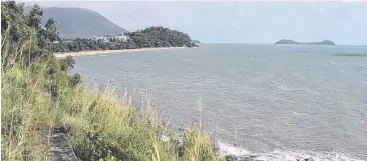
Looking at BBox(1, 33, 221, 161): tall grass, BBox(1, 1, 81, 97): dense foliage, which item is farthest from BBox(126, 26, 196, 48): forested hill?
BBox(1, 33, 221, 161): tall grass

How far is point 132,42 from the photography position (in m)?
118

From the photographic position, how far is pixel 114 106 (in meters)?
8.23

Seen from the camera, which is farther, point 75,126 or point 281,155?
point 281,155

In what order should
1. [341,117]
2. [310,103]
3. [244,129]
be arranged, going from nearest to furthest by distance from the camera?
[244,129] < [341,117] < [310,103]

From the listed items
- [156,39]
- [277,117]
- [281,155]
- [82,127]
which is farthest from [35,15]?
[156,39]

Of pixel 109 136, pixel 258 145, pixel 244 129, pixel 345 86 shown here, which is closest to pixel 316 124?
pixel 244 129

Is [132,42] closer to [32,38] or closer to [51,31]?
[51,31]

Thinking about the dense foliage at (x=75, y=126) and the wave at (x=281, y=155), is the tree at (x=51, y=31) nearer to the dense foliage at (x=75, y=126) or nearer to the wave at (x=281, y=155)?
the wave at (x=281, y=155)

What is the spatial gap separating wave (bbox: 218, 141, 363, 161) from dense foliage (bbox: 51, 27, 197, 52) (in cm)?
5004

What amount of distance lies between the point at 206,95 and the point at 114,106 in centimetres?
1590

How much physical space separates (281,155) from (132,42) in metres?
108

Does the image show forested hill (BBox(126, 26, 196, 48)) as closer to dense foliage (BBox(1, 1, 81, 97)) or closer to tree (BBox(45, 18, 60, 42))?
tree (BBox(45, 18, 60, 42))

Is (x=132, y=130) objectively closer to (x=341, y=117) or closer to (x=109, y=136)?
(x=109, y=136)

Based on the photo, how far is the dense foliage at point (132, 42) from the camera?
3214 inches
